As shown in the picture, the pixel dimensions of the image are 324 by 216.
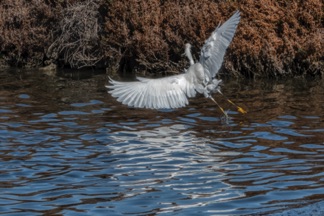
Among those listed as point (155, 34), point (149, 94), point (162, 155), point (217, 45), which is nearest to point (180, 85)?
point (149, 94)

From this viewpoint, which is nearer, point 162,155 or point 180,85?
point 162,155

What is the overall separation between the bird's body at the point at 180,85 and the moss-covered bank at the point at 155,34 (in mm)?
5363

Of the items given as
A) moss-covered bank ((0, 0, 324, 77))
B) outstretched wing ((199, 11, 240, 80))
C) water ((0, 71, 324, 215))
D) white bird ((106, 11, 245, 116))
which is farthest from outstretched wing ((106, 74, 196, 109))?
moss-covered bank ((0, 0, 324, 77))

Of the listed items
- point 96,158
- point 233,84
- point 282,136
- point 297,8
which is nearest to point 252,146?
point 282,136

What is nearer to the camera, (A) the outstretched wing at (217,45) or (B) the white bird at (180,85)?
(B) the white bird at (180,85)

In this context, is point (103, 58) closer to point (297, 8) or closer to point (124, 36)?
point (124, 36)

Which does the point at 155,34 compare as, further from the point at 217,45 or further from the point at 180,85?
the point at 180,85

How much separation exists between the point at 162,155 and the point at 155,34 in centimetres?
860

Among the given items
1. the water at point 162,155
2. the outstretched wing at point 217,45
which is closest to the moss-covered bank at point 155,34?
the water at point 162,155

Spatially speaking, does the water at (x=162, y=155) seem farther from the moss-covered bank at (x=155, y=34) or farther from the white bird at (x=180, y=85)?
the moss-covered bank at (x=155, y=34)

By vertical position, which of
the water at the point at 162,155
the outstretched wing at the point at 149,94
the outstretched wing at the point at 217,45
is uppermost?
the outstretched wing at the point at 217,45

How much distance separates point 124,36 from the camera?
1903 centimetres

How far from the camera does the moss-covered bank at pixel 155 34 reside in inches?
674

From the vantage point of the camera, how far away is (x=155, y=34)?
18594 millimetres
